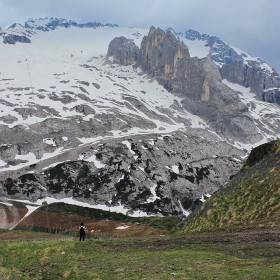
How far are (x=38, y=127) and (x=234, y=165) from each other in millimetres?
119029

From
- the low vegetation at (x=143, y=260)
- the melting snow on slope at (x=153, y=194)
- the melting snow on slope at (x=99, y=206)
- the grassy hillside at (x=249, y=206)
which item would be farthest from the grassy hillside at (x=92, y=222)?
the low vegetation at (x=143, y=260)

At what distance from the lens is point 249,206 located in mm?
31812

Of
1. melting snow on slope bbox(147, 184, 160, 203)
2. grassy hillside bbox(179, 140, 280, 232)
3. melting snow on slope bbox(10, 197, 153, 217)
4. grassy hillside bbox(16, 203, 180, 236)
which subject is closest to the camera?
grassy hillside bbox(179, 140, 280, 232)

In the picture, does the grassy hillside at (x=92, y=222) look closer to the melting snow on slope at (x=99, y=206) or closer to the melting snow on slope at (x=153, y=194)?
the melting snow on slope at (x=99, y=206)

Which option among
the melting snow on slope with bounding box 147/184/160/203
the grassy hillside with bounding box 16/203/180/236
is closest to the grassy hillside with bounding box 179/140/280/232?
the grassy hillside with bounding box 16/203/180/236

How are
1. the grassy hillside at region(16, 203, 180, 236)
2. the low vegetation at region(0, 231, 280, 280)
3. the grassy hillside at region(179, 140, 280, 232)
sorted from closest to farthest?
the low vegetation at region(0, 231, 280, 280) → the grassy hillside at region(179, 140, 280, 232) → the grassy hillside at region(16, 203, 180, 236)

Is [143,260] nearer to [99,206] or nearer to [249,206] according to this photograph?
[249,206]

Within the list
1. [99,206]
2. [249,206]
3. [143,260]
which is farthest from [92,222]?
[143,260]

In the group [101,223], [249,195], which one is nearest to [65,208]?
[101,223]

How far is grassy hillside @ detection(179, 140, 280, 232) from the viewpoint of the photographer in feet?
96.5

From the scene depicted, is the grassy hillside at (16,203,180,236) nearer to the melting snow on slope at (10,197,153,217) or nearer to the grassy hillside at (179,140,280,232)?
the melting snow on slope at (10,197,153,217)

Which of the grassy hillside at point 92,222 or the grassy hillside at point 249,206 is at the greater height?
the grassy hillside at point 249,206

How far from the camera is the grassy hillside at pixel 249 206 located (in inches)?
1158

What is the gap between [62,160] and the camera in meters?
154
